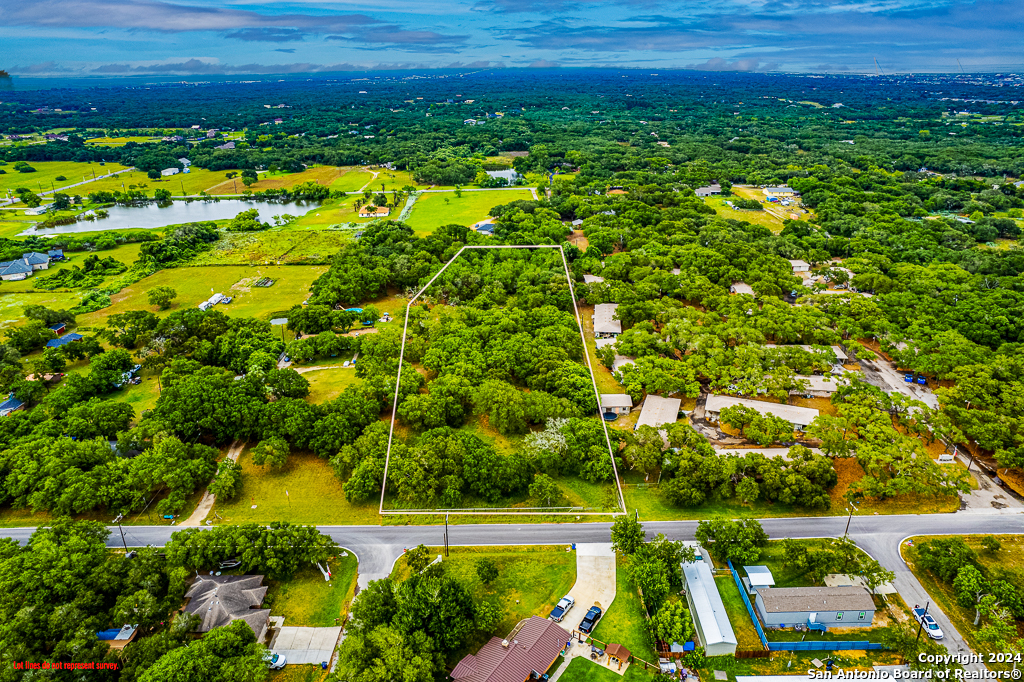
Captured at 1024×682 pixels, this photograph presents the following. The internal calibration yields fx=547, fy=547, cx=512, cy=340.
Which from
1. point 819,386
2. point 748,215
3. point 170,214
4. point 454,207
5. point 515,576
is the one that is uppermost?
point 454,207

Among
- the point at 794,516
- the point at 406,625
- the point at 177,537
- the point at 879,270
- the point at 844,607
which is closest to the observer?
the point at 406,625

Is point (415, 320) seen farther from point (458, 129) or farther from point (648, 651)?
point (458, 129)

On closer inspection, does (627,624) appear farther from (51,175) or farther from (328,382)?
(51,175)

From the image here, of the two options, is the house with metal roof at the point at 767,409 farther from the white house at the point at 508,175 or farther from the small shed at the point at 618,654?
the white house at the point at 508,175

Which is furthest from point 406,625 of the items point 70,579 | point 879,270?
point 879,270

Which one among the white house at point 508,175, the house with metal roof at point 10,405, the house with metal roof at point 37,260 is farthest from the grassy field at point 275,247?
the white house at point 508,175

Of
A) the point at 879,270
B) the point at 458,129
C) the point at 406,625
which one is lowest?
the point at 406,625

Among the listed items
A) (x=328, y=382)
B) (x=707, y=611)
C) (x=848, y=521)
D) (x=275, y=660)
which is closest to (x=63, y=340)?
(x=328, y=382)

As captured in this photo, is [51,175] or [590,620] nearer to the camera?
[590,620]
